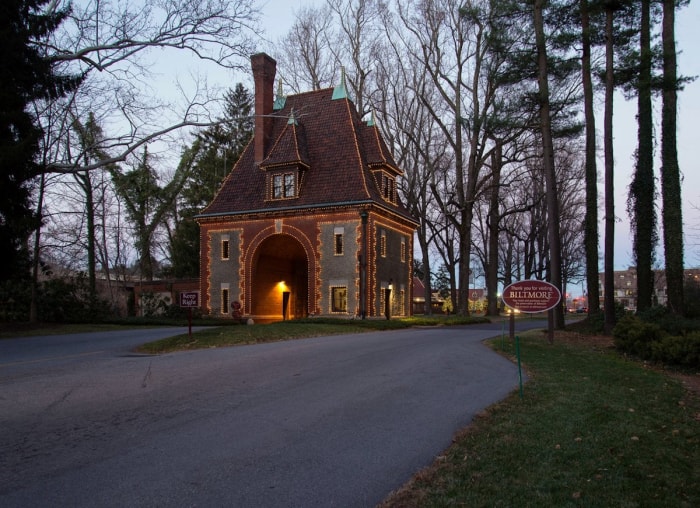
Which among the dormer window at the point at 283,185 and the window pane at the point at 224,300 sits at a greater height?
the dormer window at the point at 283,185

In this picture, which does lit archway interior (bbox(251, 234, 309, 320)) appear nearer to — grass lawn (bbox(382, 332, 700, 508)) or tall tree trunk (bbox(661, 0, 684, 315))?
tall tree trunk (bbox(661, 0, 684, 315))

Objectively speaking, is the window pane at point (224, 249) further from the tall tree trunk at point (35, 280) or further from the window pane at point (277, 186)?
the tall tree trunk at point (35, 280)

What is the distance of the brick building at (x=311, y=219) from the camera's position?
3234 centimetres

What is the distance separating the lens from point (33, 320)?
28812 mm

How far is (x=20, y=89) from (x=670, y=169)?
22.7 meters

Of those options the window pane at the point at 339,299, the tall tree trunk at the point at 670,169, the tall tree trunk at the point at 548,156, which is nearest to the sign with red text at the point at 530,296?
the tall tree trunk at the point at 548,156

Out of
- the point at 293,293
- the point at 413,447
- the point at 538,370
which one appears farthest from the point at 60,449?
the point at 293,293

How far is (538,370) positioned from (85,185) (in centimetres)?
3059

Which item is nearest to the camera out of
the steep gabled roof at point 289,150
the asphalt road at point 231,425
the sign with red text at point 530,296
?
the asphalt road at point 231,425

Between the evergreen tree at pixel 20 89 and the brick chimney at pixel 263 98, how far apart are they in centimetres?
1671

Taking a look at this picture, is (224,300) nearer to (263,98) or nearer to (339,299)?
(339,299)

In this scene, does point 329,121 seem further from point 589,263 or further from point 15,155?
point 15,155

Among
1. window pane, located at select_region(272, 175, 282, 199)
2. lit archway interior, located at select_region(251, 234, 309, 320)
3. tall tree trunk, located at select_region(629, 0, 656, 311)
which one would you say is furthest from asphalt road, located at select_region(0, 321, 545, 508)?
lit archway interior, located at select_region(251, 234, 309, 320)

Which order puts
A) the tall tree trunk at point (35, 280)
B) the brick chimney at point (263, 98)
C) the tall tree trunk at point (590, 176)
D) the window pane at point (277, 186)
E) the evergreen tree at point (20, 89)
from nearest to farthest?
the evergreen tree at point (20, 89), the tall tree trunk at point (590, 176), the tall tree trunk at point (35, 280), the window pane at point (277, 186), the brick chimney at point (263, 98)
